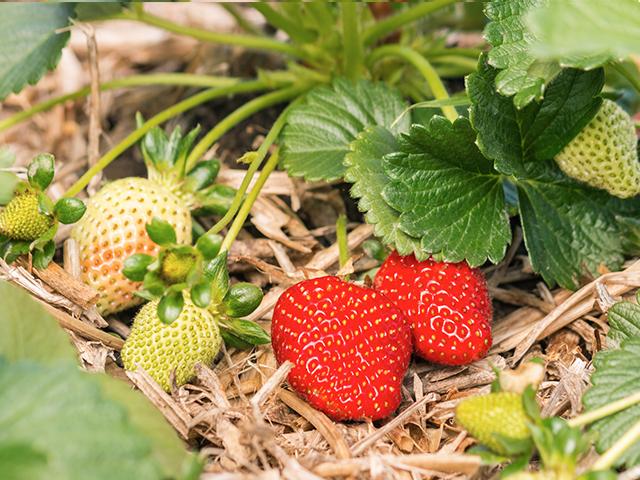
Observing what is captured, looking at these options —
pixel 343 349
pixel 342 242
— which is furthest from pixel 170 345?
pixel 342 242

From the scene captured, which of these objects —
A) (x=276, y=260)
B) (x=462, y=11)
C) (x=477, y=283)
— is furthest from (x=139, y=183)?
(x=462, y=11)

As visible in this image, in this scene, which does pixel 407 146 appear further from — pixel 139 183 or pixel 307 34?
pixel 307 34

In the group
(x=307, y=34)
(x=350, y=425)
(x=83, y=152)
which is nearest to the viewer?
(x=350, y=425)

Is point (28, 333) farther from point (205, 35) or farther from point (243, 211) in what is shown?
point (205, 35)

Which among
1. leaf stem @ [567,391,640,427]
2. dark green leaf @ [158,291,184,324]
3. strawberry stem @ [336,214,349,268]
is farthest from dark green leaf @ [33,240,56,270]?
leaf stem @ [567,391,640,427]

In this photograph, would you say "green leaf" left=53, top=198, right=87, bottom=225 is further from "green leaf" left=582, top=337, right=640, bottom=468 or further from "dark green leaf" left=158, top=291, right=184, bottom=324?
"green leaf" left=582, top=337, right=640, bottom=468

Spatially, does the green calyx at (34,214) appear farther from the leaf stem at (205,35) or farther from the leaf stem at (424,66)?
the leaf stem at (424,66)

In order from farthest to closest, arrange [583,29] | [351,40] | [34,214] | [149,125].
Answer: [351,40] < [149,125] < [34,214] < [583,29]
